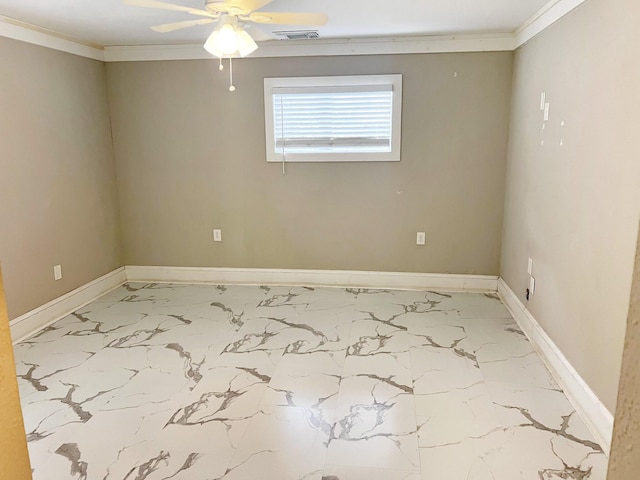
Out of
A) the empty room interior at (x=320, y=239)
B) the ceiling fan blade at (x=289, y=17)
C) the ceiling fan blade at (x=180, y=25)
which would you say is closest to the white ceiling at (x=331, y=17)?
the empty room interior at (x=320, y=239)

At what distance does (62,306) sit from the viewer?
3.84 metres

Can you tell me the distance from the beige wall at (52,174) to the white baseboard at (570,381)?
145 inches

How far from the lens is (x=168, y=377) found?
2.84m

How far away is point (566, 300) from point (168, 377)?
241cm

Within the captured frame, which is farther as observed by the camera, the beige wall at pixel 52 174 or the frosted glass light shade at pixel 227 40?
the beige wall at pixel 52 174

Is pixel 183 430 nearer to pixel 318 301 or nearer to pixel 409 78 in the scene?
pixel 318 301

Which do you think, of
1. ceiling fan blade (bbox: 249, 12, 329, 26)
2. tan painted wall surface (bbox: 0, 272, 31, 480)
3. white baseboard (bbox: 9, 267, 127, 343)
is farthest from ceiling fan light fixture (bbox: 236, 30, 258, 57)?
white baseboard (bbox: 9, 267, 127, 343)

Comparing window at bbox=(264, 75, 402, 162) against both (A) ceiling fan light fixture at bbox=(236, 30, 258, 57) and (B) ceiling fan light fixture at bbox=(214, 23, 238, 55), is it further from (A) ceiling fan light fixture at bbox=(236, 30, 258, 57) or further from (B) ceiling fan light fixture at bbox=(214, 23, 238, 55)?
(B) ceiling fan light fixture at bbox=(214, 23, 238, 55)

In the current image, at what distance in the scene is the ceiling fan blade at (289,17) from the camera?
2.49 meters

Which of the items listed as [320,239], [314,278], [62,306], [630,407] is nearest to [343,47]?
[320,239]

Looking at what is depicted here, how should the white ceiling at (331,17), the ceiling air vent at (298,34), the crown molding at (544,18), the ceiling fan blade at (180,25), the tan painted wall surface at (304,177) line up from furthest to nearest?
the tan painted wall surface at (304,177), the ceiling air vent at (298,34), the white ceiling at (331,17), the crown molding at (544,18), the ceiling fan blade at (180,25)

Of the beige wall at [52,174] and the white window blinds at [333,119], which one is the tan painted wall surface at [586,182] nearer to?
the white window blinds at [333,119]

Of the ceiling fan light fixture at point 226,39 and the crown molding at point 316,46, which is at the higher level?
the crown molding at point 316,46

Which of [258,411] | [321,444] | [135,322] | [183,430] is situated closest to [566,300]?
[321,444]
